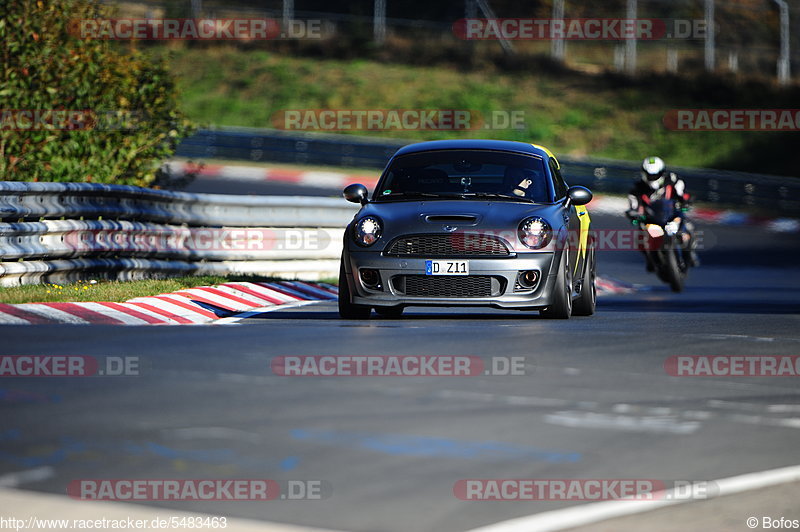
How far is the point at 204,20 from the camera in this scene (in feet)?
155

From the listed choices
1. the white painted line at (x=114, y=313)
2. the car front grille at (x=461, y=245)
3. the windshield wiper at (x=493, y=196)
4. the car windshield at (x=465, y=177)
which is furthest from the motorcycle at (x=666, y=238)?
the white painted line at (x=114, y=313)

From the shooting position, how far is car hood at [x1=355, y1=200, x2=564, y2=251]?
11727 mm

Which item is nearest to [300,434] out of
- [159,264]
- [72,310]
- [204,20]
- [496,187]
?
[72,310]

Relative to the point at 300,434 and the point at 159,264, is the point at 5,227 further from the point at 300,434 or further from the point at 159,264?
the point at 300,434

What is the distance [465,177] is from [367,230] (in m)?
1.27

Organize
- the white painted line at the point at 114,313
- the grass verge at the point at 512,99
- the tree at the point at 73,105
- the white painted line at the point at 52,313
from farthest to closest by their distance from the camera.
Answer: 1. the grass verge at the point at 512,99
2. the tree at the point at 73,105
3. the white painted line at the point at 114,313
4. the white painted line at the point at 52,313

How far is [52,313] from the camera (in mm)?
11195

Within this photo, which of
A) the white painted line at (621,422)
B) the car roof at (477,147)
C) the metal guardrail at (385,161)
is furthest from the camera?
the metal guardrail at (385,161)

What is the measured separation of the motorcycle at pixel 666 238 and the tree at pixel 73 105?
6231 mm

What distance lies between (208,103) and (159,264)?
95.0 ft

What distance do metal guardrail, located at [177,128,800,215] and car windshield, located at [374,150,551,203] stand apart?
830 inches

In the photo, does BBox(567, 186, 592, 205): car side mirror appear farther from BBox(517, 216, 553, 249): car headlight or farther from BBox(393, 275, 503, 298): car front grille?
BBox(393, 275, 503, 298): car front grille

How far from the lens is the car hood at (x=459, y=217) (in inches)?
462

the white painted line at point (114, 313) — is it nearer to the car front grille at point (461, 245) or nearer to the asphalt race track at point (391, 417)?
the asphalt race track at point (391, 417)
